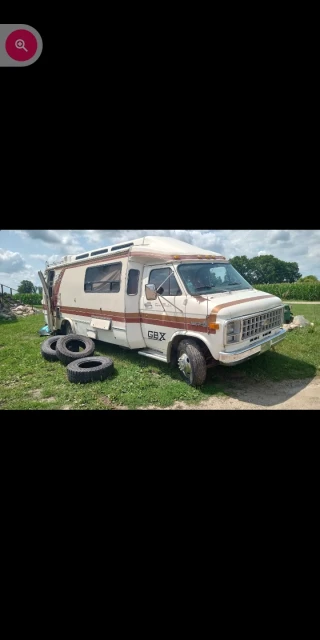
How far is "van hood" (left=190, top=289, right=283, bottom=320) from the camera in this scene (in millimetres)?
3318

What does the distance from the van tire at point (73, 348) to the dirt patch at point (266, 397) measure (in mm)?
1891

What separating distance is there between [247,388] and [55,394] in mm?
2553

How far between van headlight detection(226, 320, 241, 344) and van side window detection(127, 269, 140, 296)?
1732 mm

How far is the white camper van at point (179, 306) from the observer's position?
3404mm

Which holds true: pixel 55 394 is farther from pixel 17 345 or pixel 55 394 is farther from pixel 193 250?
pixel 193 250

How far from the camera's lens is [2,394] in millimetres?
3566

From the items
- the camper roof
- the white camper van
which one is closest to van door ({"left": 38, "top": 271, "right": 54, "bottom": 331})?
the white camper van

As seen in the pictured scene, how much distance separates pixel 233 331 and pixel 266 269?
4.66ft

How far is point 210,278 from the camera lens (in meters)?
3.99

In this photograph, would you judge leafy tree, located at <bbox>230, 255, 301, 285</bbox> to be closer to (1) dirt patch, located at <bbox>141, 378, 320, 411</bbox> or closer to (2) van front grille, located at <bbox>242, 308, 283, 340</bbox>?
(2) van front grille, located at <bbox>242, 308, 283, 340</bbox>

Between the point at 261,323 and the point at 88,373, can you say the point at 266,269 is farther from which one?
the point at 88,373

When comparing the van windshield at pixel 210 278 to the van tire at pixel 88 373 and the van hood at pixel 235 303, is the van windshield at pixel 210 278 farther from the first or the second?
the van tire at pixel 88 373

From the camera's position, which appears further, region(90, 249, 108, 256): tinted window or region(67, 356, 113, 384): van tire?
region(90, 249, 108, 256): tinted window
